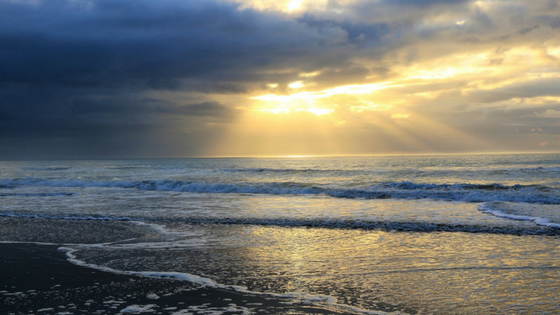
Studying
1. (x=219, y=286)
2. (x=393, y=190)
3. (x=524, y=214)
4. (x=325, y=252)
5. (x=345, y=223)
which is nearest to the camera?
(x=219, y=286)

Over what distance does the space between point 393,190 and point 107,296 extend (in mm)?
24620

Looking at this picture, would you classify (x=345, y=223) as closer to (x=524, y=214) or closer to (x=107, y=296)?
(x=524, y=214)

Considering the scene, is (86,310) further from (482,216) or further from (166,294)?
(482,216)

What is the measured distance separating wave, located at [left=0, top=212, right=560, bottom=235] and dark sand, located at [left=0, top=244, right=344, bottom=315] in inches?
288

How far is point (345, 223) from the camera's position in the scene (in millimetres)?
14492

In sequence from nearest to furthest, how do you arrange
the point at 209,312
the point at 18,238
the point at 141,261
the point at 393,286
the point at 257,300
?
the point at 209,312 → the point at 257,300 → the point at 393,286 → the point at 141,261 → the point at 18,238

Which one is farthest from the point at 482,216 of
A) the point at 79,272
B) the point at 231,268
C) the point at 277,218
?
the point at 79,272

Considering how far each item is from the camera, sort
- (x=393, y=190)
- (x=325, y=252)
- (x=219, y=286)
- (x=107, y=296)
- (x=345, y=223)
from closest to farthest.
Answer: (x=107, y=296) → (x=219, y=286) → (x=325, y=252) → (x=345, y=223) → (x=393, y=190)

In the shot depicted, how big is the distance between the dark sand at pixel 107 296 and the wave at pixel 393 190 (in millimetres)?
19216

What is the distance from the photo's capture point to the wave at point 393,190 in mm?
23281

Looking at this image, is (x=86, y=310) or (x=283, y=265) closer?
(x=86, y=310)

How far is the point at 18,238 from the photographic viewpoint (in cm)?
1245

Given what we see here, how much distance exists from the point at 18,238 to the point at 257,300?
9679 millimetres

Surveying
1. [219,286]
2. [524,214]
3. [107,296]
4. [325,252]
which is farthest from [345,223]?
[107,296]
